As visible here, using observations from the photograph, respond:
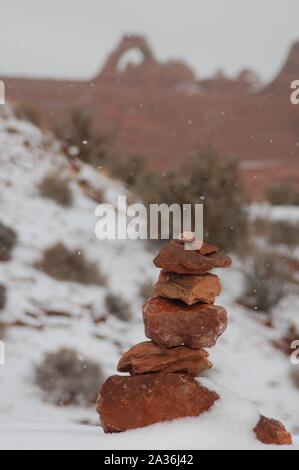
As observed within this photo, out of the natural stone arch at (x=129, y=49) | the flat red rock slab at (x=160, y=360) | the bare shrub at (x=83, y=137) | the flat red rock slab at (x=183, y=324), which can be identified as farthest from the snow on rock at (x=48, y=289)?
the natural stone arch at (x=129, y=49)

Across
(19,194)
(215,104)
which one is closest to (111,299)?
(19,194)

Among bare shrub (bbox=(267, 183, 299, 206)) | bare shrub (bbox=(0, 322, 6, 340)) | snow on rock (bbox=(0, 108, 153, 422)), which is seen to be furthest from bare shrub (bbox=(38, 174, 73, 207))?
bare shrub (bbox=(267, 183, 299, 206))

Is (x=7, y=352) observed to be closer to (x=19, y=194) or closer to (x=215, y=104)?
(x=19, y=194)

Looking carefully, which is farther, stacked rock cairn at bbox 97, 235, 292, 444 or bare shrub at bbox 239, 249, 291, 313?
bare shrub at bbox 239, 249, 291, 313

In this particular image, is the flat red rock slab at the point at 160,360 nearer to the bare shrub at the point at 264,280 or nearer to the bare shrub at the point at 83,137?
the bare shrub at the point at 264,280

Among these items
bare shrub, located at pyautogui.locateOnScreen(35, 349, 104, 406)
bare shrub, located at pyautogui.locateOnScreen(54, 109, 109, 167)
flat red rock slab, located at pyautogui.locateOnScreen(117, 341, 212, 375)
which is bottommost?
bare shrub, located at pyautogui.locateOnScreen(35, 349, 104, 406)

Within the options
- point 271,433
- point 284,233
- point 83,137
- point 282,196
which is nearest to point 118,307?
point 271,433

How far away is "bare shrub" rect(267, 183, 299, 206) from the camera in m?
18.7

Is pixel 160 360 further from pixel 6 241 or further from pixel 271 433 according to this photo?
pixel 6 241

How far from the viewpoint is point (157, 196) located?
42.8 feet

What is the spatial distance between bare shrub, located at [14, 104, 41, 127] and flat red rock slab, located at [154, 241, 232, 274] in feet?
48.8

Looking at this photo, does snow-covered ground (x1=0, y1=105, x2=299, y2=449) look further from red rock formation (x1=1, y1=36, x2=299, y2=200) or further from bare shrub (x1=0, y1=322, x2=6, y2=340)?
red rock formation (x1=1, y1=36, x2=299, y2=200)

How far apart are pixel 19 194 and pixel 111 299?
4604 millimetres

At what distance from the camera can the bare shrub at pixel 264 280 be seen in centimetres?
968
